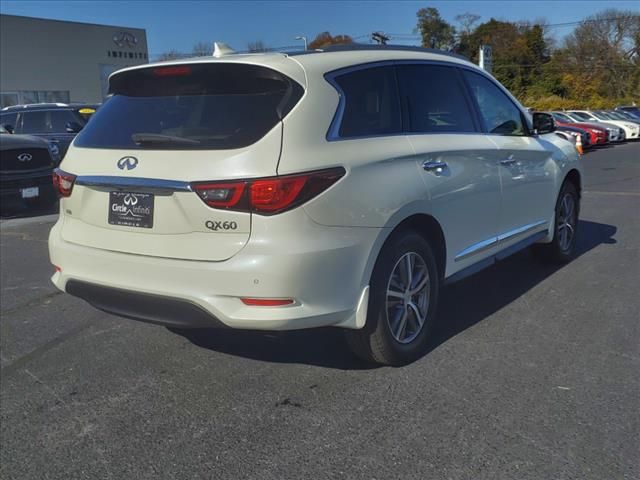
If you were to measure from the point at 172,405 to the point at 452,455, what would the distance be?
60.2 inches

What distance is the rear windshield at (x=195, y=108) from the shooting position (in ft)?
10.3

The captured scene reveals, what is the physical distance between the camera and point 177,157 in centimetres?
313

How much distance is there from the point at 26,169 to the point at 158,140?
26.1ft

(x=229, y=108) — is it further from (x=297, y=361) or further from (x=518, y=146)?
(x=518, y=146)

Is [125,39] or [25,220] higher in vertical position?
[125,39]

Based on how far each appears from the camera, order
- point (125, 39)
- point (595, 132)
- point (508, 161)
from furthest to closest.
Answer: point (125, 39) < point (595, 132) < point (508, 161)

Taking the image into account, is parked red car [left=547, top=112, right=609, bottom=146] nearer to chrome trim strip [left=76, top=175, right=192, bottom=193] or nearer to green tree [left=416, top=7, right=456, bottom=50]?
chrome trim strip [left=76, top=175, right=192, bottom=193]

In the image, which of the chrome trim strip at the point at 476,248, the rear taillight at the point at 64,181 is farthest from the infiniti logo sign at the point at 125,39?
the chrome trim strip at the point at 476,248

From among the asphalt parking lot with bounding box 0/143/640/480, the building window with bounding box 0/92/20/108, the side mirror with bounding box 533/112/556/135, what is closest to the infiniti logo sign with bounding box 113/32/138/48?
the building window with bounding box 0/92/20/108

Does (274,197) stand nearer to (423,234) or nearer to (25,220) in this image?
(423,234)

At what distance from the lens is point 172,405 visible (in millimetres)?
3418

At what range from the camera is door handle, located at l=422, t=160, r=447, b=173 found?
3.76 metres

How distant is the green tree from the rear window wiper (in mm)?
68288

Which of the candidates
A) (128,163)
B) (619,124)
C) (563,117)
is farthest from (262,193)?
(619,124)
